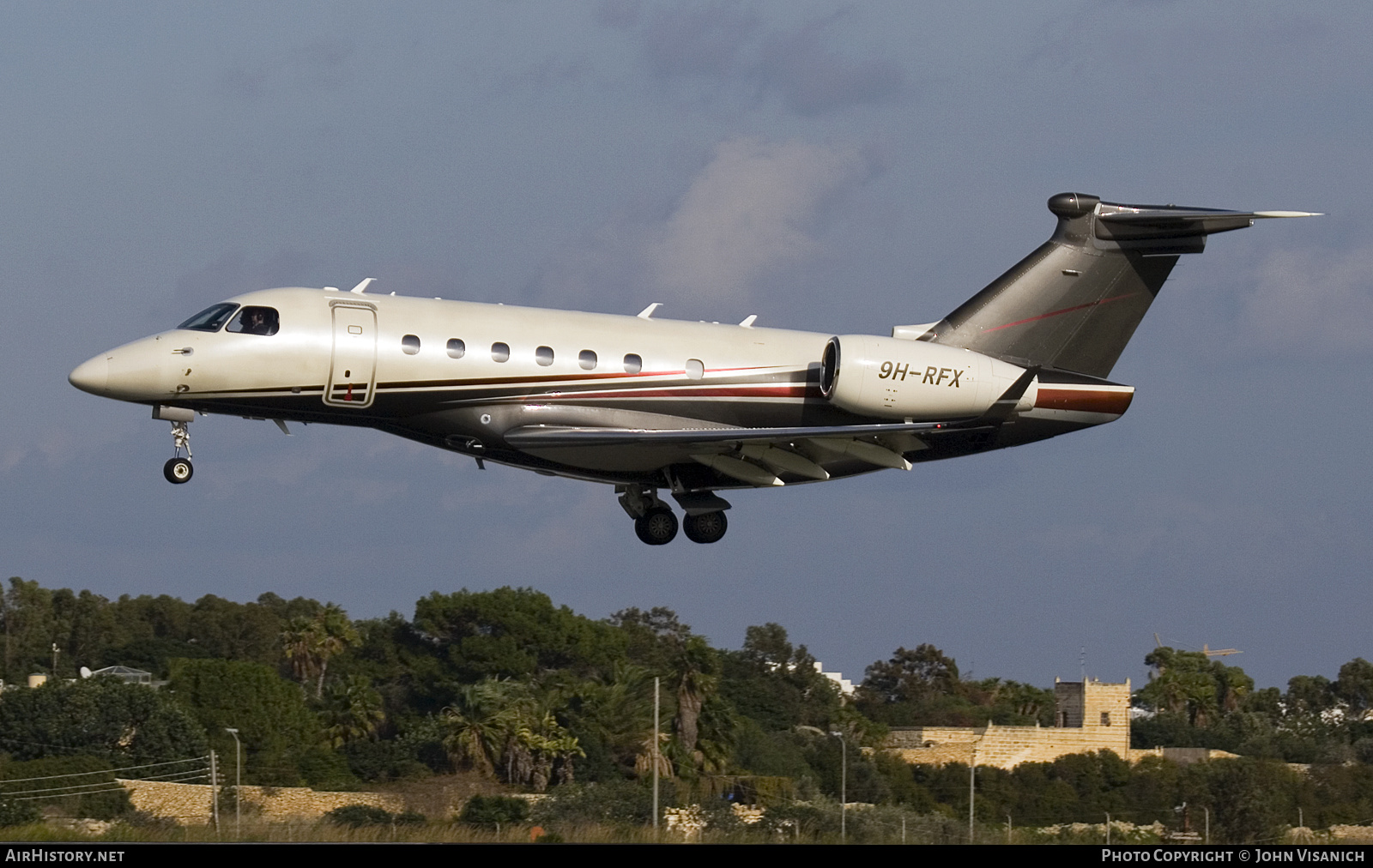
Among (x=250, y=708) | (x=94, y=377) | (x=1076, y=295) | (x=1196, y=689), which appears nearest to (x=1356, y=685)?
(x=1196, y=689)

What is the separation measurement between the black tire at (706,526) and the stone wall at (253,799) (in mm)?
13635

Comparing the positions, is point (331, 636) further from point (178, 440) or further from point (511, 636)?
point (178, 440)

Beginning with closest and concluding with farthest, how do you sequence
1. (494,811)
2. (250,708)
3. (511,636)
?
(494,811)
(250,708)
(511,636)

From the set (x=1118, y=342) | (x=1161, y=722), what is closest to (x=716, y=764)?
(x=1161, y=722)

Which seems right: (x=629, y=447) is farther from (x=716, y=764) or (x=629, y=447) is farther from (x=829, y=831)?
(x=716, y=764)

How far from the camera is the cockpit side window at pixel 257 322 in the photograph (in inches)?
973

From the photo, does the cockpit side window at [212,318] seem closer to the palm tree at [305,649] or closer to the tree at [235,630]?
the palm tree at [305,649]

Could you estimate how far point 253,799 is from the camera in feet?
132

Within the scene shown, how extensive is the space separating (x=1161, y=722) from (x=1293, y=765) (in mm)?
21995

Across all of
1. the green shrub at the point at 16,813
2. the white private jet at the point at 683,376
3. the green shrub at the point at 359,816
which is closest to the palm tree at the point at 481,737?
the green shrub at the point at 359,816

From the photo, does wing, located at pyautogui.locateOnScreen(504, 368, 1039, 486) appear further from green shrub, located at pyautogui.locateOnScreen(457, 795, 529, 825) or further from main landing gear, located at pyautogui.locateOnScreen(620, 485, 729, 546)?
green shrub, located at pyautogui.locateOnScreen(457, 795, 529, 825)

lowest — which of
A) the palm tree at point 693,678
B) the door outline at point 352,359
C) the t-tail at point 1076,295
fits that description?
the palm tree at point 693,678

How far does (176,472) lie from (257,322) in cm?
242

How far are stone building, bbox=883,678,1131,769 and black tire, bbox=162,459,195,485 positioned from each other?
34.0 metres
